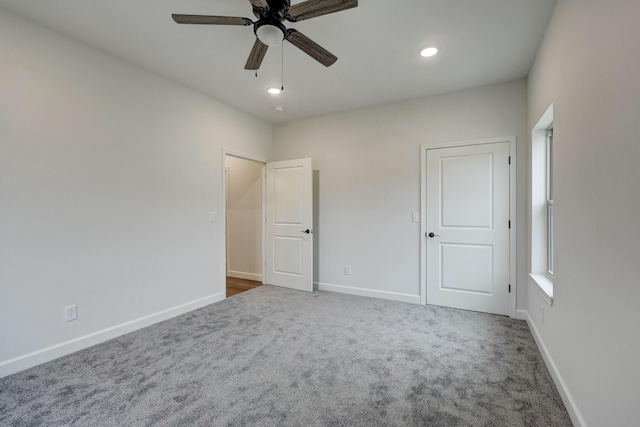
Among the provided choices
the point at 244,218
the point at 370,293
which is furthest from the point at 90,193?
the point at 370,293

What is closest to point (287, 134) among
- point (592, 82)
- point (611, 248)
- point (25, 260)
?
point (25, 260)

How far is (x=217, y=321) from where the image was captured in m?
3.12

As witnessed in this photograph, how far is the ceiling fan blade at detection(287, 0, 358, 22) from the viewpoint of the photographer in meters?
1.58

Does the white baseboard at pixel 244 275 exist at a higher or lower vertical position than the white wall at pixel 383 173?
lower

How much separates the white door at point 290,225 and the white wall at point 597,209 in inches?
113

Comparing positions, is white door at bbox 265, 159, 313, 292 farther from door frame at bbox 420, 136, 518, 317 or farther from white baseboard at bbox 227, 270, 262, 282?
door frame at bbox 420, 136, 518, 317

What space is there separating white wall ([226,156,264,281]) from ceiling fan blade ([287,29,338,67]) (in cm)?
297

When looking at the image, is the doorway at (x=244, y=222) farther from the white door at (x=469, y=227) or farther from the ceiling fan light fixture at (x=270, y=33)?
the ceiling fan light fixture at (x=270, y=33)

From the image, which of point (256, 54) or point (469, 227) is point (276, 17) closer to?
point (256, 54)

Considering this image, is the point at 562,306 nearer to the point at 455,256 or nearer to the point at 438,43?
the point at 455,256

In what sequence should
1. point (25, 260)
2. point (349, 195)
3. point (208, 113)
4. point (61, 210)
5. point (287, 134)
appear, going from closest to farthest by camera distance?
point (25, 260) → point (61, 210) → point (208, 113) → point (349, 195) → point (287, 134)

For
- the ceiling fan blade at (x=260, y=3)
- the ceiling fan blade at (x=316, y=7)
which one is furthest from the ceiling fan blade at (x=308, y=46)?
the ceiling fan blade at (x=260, y=3)

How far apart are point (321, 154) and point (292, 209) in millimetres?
951

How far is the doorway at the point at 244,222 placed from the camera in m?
4.99
